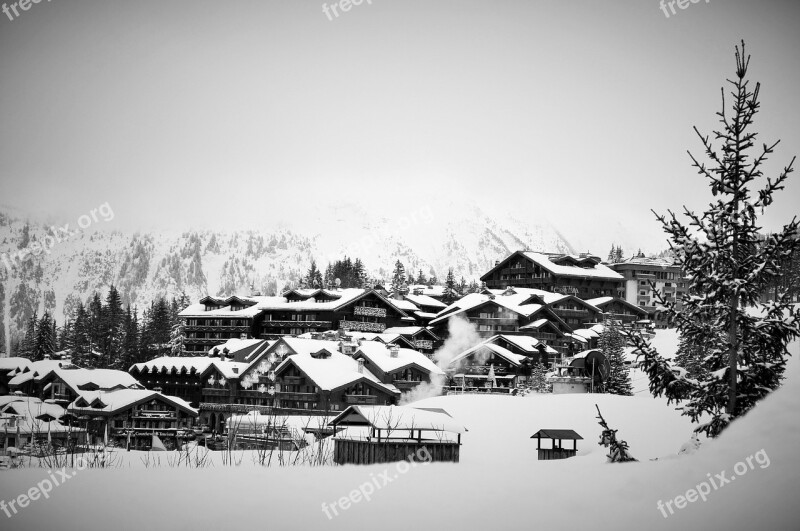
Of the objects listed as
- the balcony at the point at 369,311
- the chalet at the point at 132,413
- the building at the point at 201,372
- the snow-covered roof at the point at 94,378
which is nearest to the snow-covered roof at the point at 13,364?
the snow-covered roof at the point at 94,378

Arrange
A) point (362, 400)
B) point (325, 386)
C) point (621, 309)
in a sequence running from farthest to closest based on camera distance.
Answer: point (621, 309) → point (362, 400) → point (325, 386)

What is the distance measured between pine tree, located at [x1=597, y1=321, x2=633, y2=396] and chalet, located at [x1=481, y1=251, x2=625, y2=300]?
2877 centimetres

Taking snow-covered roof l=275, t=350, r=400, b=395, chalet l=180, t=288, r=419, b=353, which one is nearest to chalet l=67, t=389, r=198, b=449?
snow-covered roof l=275, t=350, r=400, b=395

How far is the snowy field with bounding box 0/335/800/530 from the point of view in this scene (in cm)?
1123

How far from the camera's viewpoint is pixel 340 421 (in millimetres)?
36438

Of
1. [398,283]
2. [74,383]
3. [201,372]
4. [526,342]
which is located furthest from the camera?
[398,283]

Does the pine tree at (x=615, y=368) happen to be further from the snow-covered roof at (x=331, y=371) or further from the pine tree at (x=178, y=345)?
the pine tree at (x=178, y=345)

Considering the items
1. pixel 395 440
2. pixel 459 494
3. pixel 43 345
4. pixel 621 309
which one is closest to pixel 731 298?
pixel 459 494

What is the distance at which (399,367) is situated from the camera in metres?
66.3

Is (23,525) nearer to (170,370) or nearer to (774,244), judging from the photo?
(774,244)

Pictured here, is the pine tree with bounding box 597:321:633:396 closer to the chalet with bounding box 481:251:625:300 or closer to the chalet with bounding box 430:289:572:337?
the chalet with bounding box 430:289:572:337

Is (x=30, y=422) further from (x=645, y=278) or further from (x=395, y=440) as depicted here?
(x=645, y=278)

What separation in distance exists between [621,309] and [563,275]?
9.11 metres

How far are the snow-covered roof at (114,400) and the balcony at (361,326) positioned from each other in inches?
932
